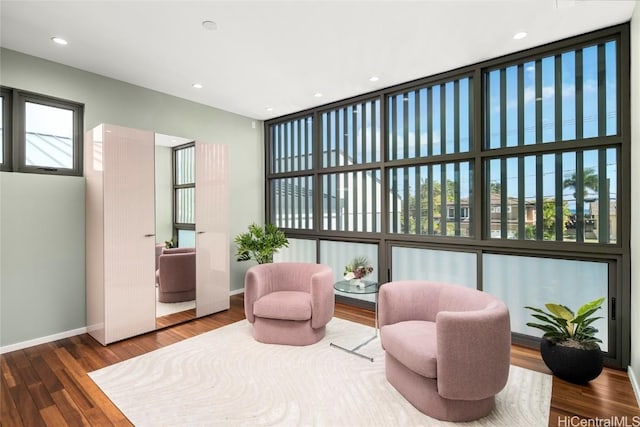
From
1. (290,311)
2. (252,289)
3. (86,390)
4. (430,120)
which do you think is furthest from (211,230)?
(430,120)

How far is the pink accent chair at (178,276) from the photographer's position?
3789 mm

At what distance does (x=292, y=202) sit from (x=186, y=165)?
1.84m

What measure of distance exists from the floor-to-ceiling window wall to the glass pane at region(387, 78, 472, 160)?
13 millimetres

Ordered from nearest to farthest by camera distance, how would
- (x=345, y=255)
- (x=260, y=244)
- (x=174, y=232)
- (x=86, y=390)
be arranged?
(x=86, y=390), (x=174, y=232), (x=260, y=244), (x=345, y=255)

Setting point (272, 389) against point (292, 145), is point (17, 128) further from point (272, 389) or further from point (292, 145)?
point (272, 389)

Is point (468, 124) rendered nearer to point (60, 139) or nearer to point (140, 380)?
point (140, 380)

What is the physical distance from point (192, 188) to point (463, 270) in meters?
3.35

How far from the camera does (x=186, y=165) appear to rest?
384cm

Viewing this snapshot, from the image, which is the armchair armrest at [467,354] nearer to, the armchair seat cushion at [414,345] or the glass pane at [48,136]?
the armchair seat cushion at [414,345]

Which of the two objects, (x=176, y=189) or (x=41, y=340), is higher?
(x=176, y=189)

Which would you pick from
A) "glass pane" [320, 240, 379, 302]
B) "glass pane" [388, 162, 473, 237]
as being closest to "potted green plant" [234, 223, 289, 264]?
"glass pane" [320, 240, 379, 302]

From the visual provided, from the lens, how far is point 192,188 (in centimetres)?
383

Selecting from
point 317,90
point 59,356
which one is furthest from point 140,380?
point 317,90

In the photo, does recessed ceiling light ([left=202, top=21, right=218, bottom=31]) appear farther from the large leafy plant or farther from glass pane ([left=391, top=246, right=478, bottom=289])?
the large leafy plant
